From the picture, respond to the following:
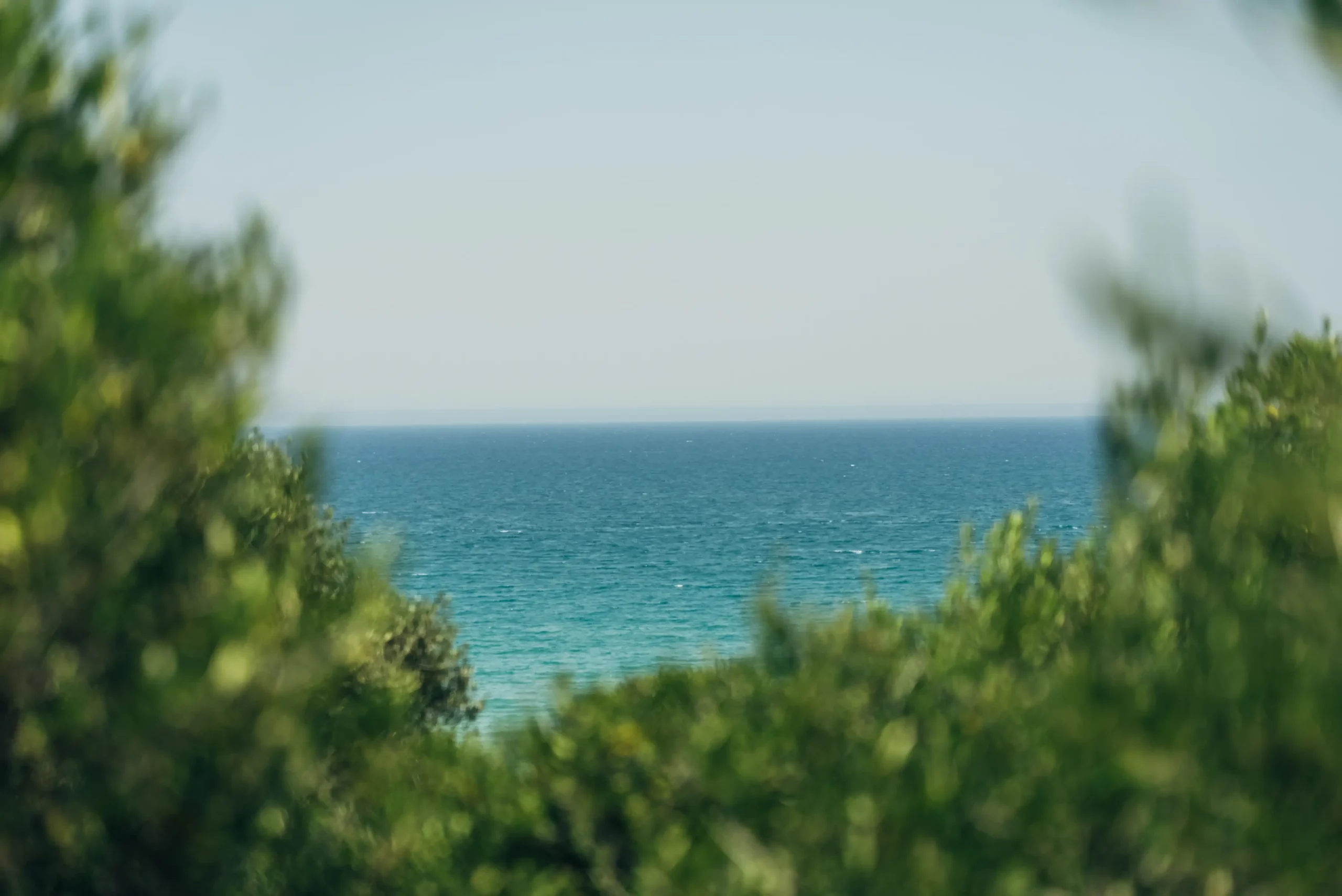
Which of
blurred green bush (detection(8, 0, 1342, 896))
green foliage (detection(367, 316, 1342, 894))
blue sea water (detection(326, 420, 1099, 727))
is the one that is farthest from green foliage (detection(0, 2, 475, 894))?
blue sea water (detection(326, 420, 1099, 727))

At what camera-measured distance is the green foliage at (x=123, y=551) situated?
33.1ft

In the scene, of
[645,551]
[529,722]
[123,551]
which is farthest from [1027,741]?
[645,551]

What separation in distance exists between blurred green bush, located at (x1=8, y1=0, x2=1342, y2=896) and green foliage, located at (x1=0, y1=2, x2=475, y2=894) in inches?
1.2

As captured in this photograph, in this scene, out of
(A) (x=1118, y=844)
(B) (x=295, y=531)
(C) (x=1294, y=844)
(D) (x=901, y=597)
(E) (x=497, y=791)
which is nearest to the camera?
(C) (x=1294, y=844)

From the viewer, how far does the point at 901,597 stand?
8469 centimetres

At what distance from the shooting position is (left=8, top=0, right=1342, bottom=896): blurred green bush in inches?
391

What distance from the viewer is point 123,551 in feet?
34.9

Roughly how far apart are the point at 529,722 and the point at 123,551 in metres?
5.22

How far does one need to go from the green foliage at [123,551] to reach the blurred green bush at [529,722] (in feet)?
0.10

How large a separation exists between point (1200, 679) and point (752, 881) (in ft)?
13.3

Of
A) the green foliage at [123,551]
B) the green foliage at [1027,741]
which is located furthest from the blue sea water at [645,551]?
the green foliage at [123,551]

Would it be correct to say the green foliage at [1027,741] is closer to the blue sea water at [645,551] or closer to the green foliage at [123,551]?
the blue sea water at [645,551]

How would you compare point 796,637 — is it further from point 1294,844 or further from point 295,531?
point 295,531

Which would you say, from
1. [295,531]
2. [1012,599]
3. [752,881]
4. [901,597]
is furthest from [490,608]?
[752,881]
